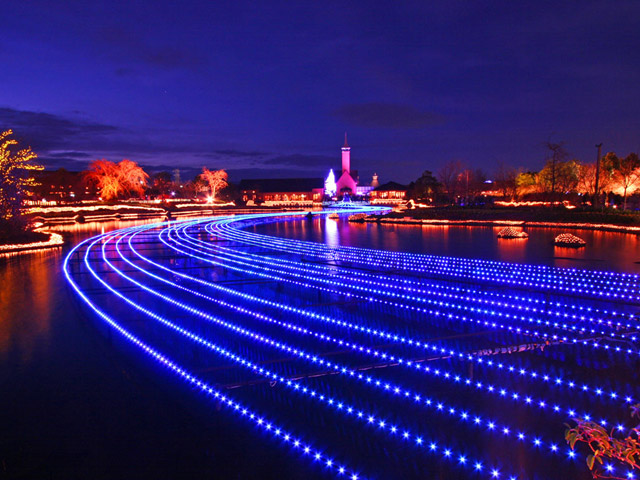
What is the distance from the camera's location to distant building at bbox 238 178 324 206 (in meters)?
87.9

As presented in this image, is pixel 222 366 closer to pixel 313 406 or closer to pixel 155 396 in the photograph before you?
pixel 155 396

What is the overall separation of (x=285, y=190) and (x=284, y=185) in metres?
1.70

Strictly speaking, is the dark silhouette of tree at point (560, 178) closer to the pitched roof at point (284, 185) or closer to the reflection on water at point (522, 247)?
the reflection on water at point (522, 247)

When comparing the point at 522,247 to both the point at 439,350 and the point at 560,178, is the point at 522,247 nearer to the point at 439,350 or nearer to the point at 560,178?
the point at 439,350

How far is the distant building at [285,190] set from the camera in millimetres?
87875

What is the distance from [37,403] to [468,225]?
28.9 m

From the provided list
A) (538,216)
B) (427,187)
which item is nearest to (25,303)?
(538,216)

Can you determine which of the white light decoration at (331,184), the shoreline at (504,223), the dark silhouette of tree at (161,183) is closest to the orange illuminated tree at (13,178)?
the shoreline at (504,223)

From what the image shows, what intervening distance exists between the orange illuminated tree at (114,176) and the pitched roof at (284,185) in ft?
128

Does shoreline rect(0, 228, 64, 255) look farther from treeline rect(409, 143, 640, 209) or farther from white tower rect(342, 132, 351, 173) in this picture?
white tower rect(342, 132, 351, 173)

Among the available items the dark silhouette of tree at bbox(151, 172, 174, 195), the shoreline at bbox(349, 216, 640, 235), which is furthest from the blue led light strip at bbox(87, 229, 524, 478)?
the dark silhouette of tree at bbox(151, 172, 174, 195)

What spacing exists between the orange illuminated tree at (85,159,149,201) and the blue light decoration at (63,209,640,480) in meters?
40.8

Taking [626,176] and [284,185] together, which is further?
[284,185]

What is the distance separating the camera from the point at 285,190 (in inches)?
3511
